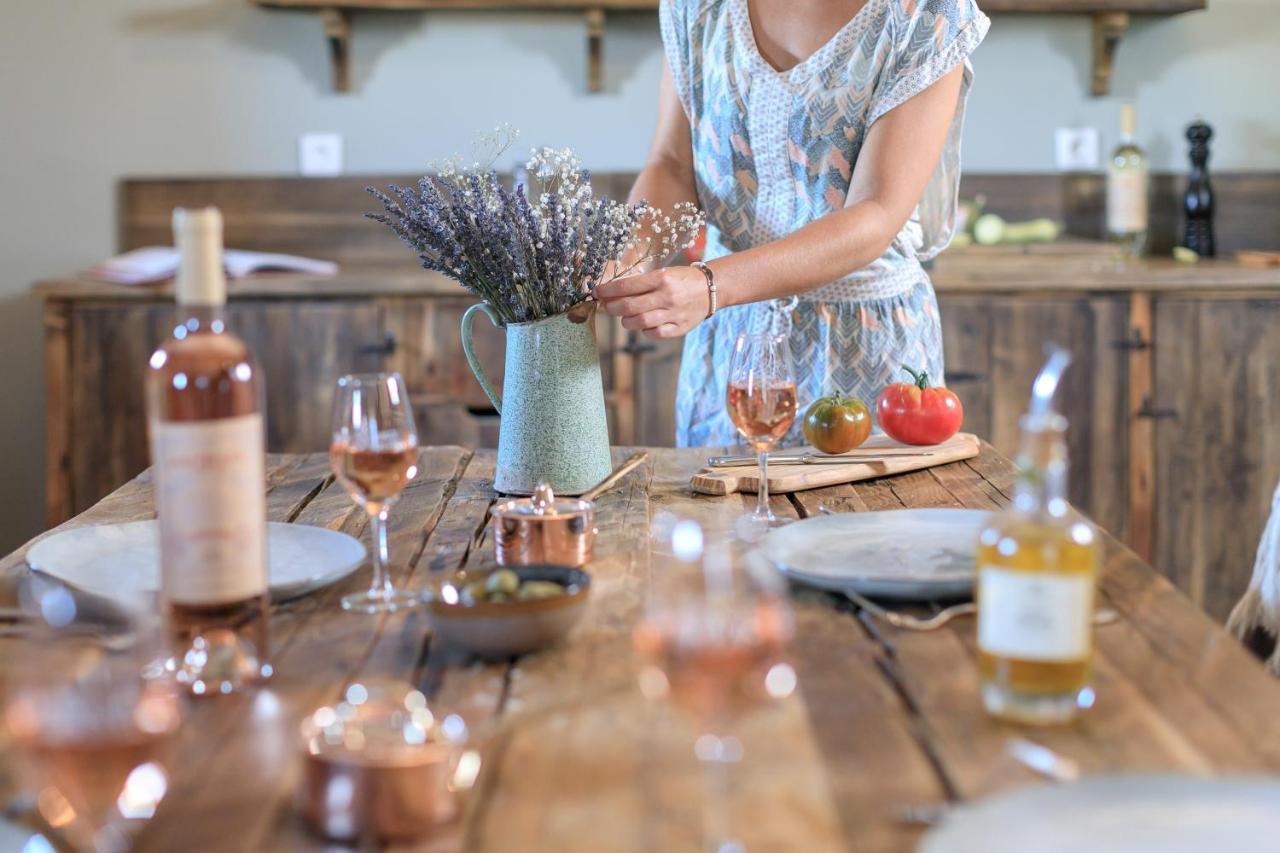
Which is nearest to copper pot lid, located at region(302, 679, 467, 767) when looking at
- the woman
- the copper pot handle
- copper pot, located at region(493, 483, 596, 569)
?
copper pot, located at region(493, 483, 596, 569)

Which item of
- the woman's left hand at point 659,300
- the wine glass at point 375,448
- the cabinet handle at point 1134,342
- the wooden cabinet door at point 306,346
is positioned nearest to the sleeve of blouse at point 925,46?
the woman's left hand at point 659,300

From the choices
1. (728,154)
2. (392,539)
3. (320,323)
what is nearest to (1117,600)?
A: (392,539)

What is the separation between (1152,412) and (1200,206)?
24.2 inches

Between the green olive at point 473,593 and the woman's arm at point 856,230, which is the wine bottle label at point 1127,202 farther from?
the green olive at point 473,593

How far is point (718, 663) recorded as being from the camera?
74 cm

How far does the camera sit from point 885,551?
1.27m

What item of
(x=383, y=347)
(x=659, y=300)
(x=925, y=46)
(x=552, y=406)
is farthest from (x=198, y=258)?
(x=383, y=347)

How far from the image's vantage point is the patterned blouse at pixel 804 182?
2.01 meters

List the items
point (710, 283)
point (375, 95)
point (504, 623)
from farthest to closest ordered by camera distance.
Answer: point (375, 95)
point (710, 283)
point (504, 623)

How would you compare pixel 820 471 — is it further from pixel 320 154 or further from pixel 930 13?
pixel 320 154

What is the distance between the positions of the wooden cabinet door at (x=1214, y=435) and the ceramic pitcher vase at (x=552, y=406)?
2.03 metres

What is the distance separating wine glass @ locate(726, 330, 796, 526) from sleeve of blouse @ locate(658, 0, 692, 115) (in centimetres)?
83

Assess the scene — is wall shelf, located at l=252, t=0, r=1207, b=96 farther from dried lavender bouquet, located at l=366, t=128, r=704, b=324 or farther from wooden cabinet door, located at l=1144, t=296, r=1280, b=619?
dried lavender bouquet, located at l=366, t=128, r=704, b=324

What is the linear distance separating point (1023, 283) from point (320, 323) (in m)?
1.56
